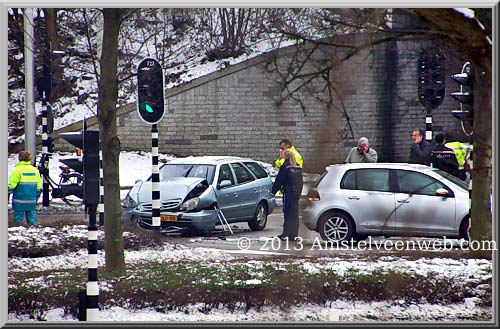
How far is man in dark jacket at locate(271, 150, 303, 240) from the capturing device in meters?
12.4

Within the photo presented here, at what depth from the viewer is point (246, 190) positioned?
1581 centimetres

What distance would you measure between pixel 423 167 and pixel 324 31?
16.8ft

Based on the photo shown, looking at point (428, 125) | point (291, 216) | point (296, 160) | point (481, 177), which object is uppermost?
point (428, 125)

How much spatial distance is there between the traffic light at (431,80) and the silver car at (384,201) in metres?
1.07

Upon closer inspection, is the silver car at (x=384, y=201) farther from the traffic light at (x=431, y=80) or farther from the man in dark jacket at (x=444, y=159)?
the traffic light at (x=431, y=80)

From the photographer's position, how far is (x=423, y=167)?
15047 mm

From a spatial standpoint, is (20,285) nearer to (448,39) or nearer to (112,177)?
(112,177)

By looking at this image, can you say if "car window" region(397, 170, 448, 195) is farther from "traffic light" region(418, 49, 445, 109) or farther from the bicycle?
the bicycle

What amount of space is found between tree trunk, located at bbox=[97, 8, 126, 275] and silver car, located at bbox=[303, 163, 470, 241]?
2.63m

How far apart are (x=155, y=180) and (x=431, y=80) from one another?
425cm

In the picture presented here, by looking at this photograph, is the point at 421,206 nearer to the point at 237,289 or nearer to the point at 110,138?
the point at 237,289

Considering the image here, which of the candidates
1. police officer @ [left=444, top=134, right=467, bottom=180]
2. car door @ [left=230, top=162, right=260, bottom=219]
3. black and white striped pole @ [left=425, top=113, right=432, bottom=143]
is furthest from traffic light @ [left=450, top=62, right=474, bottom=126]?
car door @ [left=230, top=162, right=260, bottom=219]

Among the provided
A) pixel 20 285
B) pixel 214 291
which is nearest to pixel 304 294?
pixel 214 291

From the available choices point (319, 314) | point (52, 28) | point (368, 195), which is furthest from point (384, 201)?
point (52, 28)
